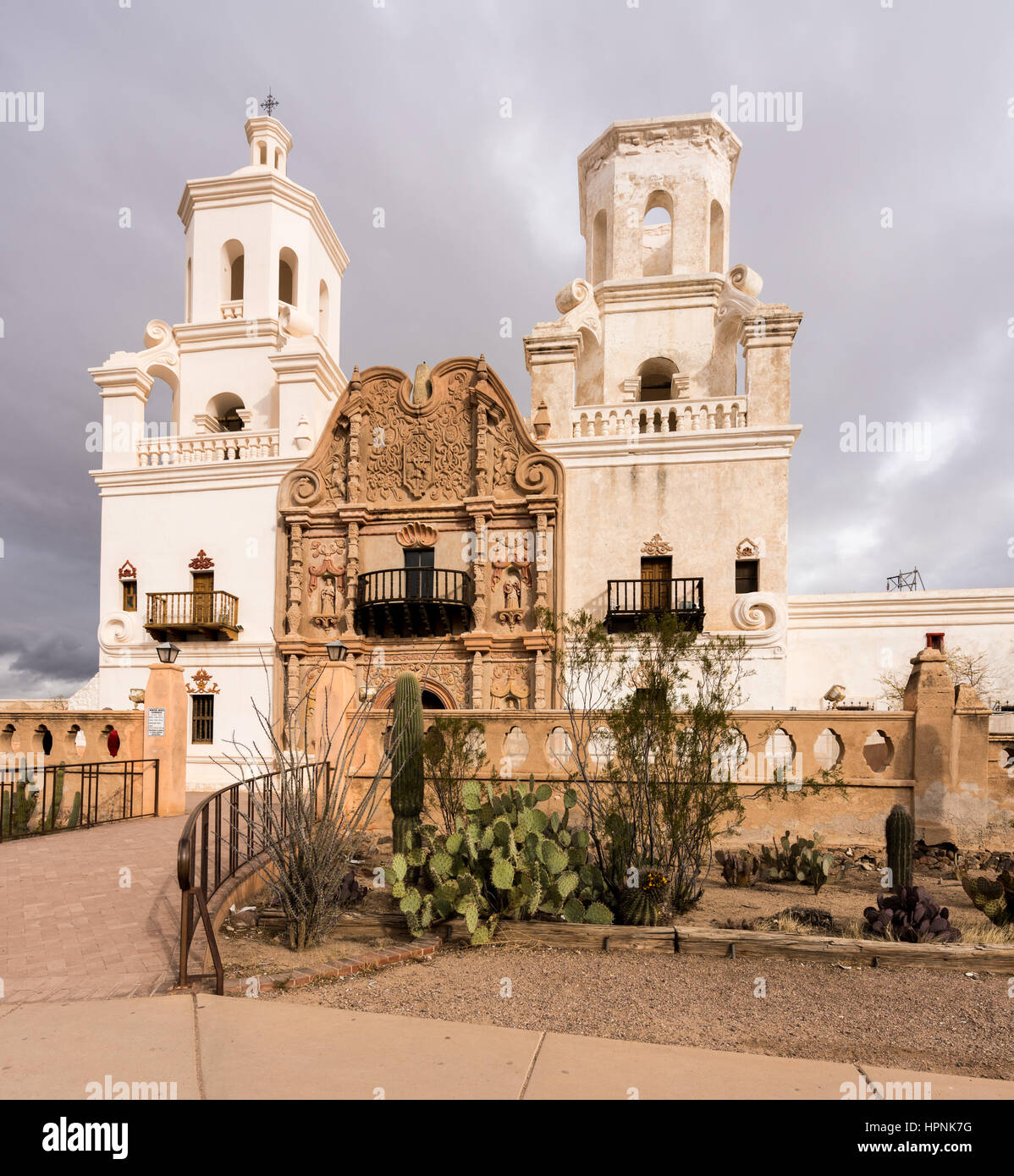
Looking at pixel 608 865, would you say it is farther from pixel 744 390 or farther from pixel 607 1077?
pixel 744 390

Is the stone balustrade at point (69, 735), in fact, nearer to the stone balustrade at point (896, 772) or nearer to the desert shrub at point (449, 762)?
the desert shrub at point (449, 762)

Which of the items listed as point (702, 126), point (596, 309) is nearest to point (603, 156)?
point (702, 126)

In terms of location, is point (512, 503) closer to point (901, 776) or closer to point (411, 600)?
point (411, 600)

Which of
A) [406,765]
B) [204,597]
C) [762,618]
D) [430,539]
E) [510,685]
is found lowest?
[406,765]

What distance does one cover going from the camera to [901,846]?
809 cm

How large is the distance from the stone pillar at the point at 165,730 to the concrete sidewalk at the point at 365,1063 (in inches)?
387

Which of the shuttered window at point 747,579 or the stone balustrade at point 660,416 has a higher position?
the stone balustrade at point 660,416

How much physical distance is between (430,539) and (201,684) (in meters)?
7.24

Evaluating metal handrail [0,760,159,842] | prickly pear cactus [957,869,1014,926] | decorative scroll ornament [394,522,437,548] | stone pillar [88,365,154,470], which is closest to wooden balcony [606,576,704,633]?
decorative scroll ornament [394,522,437,548]

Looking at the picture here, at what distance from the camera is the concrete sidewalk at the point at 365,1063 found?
3.77m

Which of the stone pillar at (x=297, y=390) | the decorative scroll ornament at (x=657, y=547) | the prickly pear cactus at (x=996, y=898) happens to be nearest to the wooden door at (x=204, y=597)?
the stone pillar at (x=297, y=390)

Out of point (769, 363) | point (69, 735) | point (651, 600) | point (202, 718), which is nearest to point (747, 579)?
point (651, 600)

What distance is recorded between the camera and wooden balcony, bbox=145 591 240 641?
2050cm
